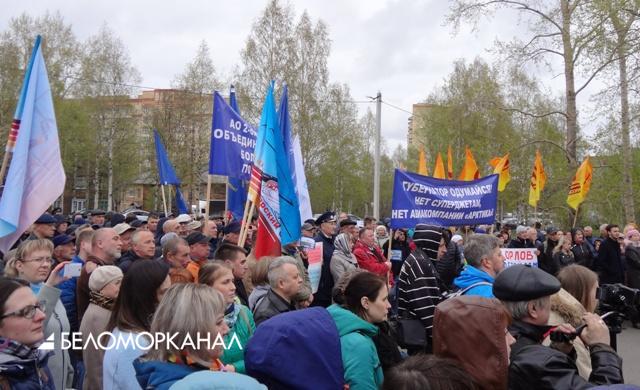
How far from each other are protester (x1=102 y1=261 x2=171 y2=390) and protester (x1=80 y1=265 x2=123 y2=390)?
32 centimetres

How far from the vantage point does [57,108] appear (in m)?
34.6

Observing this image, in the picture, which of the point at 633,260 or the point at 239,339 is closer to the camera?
the point at 239,339

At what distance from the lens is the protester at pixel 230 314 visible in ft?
11.6

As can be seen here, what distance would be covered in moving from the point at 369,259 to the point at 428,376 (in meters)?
6.09

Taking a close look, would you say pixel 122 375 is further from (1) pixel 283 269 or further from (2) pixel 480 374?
(2) pixel 480 374

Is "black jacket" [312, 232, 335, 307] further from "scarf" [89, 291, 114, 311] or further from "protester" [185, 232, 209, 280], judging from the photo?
"scarf" [89, 291, 114, 311]

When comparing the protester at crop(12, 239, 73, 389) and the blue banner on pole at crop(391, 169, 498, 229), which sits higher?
the blue banner on pole at crop(391, 169, 498, 229)

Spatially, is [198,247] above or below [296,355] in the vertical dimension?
above

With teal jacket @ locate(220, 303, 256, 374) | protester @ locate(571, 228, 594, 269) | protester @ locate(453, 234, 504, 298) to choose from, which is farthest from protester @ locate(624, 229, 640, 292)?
teal jacket @ locate(220, 303, 256, 374)

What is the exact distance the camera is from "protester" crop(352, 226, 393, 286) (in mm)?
7898

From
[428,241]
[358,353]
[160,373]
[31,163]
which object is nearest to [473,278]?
[428,241]

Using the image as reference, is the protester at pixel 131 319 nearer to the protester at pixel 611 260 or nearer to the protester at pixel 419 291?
the protester at pixel 419 291

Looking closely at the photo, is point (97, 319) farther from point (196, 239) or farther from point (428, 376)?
point (428, 376)

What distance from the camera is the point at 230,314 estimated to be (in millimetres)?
3764
